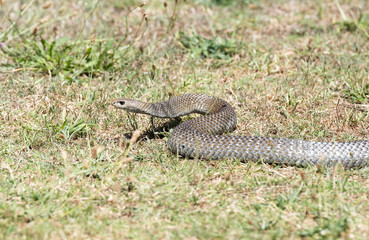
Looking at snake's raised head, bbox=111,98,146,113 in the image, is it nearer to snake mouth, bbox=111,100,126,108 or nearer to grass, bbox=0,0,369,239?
snake mouth, bbox=111,100,126,108

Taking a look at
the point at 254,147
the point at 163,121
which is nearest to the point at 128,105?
the point at 163,121

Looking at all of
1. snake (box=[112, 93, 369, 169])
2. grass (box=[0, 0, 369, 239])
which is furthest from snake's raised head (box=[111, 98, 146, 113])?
grass (box=[0, 0, 369, 239])

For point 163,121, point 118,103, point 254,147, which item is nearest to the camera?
point 254,147

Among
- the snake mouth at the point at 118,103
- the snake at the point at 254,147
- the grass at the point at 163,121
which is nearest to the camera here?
the grass at the point at 163,121

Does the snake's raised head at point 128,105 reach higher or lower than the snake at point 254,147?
higher

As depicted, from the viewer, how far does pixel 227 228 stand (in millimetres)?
4035

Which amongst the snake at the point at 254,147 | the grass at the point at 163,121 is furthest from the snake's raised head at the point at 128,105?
Result: the grass at the point at 163,121

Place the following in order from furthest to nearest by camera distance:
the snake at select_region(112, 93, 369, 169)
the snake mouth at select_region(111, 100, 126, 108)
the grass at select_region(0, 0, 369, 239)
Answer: the snake mouth at select_region(111, 100, 126, 108), the snake at select_region(112, 93, 369, 169), the grass at select_region(0, 0, 369, 239)

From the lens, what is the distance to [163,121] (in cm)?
664

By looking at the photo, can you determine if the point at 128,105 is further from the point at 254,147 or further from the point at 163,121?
the point at 254,147

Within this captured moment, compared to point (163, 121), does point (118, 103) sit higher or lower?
higher

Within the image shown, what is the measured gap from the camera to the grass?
13.7 feet

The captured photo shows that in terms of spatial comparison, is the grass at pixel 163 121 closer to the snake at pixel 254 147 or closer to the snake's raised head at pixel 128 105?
the snake at pixel 254 147

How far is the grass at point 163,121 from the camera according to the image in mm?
4184
